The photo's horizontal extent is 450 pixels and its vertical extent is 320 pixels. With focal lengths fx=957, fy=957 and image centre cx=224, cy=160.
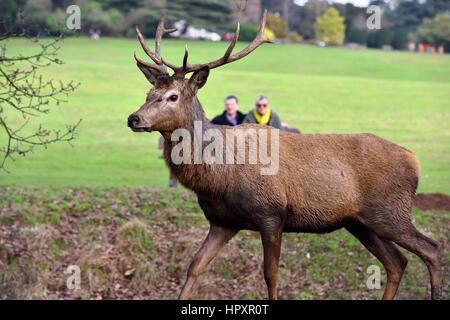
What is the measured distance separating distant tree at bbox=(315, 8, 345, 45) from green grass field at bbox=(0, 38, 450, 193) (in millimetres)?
1695

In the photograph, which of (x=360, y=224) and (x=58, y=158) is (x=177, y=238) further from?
(x=58, y=158)

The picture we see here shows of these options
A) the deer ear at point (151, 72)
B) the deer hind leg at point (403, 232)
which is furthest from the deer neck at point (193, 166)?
the deer hind leg at point (403, 232)

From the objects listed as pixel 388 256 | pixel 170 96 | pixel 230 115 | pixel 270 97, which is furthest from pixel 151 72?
pixel 270 97

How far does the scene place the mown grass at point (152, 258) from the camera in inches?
560

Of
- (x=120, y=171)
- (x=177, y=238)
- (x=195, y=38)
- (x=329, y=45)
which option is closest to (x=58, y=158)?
(x=120, y=171)

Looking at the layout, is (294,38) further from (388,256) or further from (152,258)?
(388,256)

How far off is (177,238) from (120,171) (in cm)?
846

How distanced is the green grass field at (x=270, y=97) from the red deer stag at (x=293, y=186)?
30.1 feet

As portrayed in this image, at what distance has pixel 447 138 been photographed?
99.7 feet

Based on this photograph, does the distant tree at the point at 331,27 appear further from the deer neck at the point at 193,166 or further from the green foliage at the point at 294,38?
the deer neck at the point at 193,166

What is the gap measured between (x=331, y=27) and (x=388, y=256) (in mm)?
57947

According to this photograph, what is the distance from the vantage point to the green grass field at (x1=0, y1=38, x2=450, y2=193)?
924 inches

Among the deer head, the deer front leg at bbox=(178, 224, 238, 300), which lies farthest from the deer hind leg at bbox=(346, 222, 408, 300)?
the deer head
